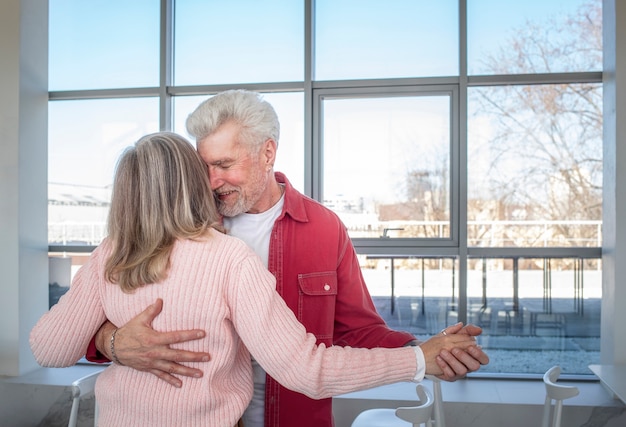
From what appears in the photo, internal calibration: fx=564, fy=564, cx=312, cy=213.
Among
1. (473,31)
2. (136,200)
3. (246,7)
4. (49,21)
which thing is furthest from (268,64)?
(136,200)

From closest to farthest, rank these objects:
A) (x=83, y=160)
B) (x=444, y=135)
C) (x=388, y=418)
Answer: (x=388, y=418) → (x=444, y=135) → (x=83, y=160)

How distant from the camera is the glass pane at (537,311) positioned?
12.3 ft

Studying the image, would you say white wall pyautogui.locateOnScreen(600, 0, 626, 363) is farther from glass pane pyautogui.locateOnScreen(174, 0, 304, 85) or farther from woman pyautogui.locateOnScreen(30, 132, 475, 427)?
woman pyautogui.locateOnScreen(30, 132, 475, 427)

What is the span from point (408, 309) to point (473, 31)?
1.98 metres

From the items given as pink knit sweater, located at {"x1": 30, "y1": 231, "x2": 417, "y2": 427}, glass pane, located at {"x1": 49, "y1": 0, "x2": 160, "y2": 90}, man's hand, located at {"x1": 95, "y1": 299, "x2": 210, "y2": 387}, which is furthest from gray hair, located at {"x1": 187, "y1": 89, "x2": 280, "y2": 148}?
glass pane, located at {"x1": 49, "y1": 0, "x2": 160, "y2": 90}

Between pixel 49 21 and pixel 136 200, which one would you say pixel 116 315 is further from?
pixel 49 21

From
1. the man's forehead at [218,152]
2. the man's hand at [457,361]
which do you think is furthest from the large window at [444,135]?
the man's hand at [457,361]

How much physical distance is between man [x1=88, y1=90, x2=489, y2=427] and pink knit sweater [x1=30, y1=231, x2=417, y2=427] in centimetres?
41

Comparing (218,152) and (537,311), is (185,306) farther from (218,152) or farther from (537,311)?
(537,311)

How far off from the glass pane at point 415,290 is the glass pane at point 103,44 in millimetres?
2205

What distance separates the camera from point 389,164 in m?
3.98

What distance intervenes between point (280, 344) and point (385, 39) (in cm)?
326

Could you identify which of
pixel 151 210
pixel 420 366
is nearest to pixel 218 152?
pixel 151 210

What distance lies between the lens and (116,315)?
4.01 feet
